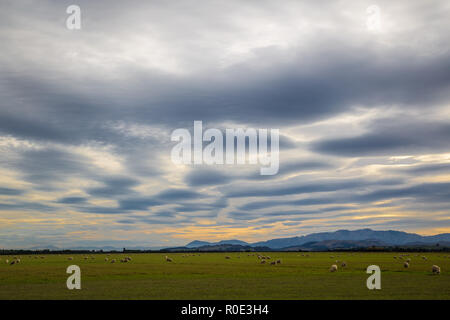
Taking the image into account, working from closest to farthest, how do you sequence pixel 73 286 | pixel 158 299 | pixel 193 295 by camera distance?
pixel 158 299 → pixel 193 295 → pixel 73 286

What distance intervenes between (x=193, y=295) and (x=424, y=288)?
20490mm

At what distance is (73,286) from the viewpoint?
37312 mm
